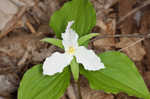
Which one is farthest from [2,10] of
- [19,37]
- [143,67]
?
[143,67]

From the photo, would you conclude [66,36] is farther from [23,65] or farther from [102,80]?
[23,65]

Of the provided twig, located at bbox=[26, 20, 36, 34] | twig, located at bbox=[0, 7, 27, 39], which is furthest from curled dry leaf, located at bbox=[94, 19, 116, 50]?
twig, located at bbox=[0, 7, 27, 39]

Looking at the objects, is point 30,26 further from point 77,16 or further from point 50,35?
point 77,16

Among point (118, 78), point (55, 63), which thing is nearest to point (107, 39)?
point (118, 78)

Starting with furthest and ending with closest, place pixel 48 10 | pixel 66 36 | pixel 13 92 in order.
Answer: pixel 48 10
pixel 13 92
pixel 66 36

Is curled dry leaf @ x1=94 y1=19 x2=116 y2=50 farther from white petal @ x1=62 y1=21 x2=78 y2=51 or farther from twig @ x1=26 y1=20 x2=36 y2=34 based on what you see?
twig @ x1=26 y1=20 x2=36 y2=34
